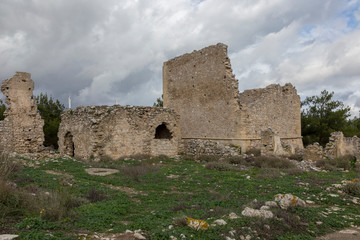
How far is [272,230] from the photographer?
438 centimetres

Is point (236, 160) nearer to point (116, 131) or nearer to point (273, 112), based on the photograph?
point (116, 131)

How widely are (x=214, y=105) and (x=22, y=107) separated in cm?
1147

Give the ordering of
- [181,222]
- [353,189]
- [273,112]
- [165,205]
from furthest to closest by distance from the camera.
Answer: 1. [273,112]
2. [353,189]
3. [165,205]
4. [181,222]

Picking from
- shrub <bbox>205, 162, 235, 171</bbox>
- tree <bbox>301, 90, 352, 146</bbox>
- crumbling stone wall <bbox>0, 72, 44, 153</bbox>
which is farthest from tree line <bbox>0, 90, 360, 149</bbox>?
shrub <bbox>205, 162, 235, 171</bbox>

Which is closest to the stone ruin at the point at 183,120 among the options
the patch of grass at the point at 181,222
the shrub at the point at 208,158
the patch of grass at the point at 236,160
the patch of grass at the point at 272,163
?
the shrub at the point at 208,158

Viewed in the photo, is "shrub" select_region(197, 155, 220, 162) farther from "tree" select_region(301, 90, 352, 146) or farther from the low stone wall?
"tree" select_region(301, 90, 352, 146)

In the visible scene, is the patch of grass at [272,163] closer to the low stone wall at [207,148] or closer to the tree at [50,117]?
the low stone wall at [207,148]

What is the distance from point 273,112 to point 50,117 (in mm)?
19594

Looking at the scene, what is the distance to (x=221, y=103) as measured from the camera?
17438 millimetres

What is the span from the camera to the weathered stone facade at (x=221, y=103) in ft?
54.4

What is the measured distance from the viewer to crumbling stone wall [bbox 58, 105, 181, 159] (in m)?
13.5

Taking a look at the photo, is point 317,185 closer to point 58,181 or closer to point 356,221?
point 356,221

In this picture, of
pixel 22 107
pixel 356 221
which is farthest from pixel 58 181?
pixel 22 107

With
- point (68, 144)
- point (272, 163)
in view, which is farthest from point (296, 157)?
point (68, 144)
